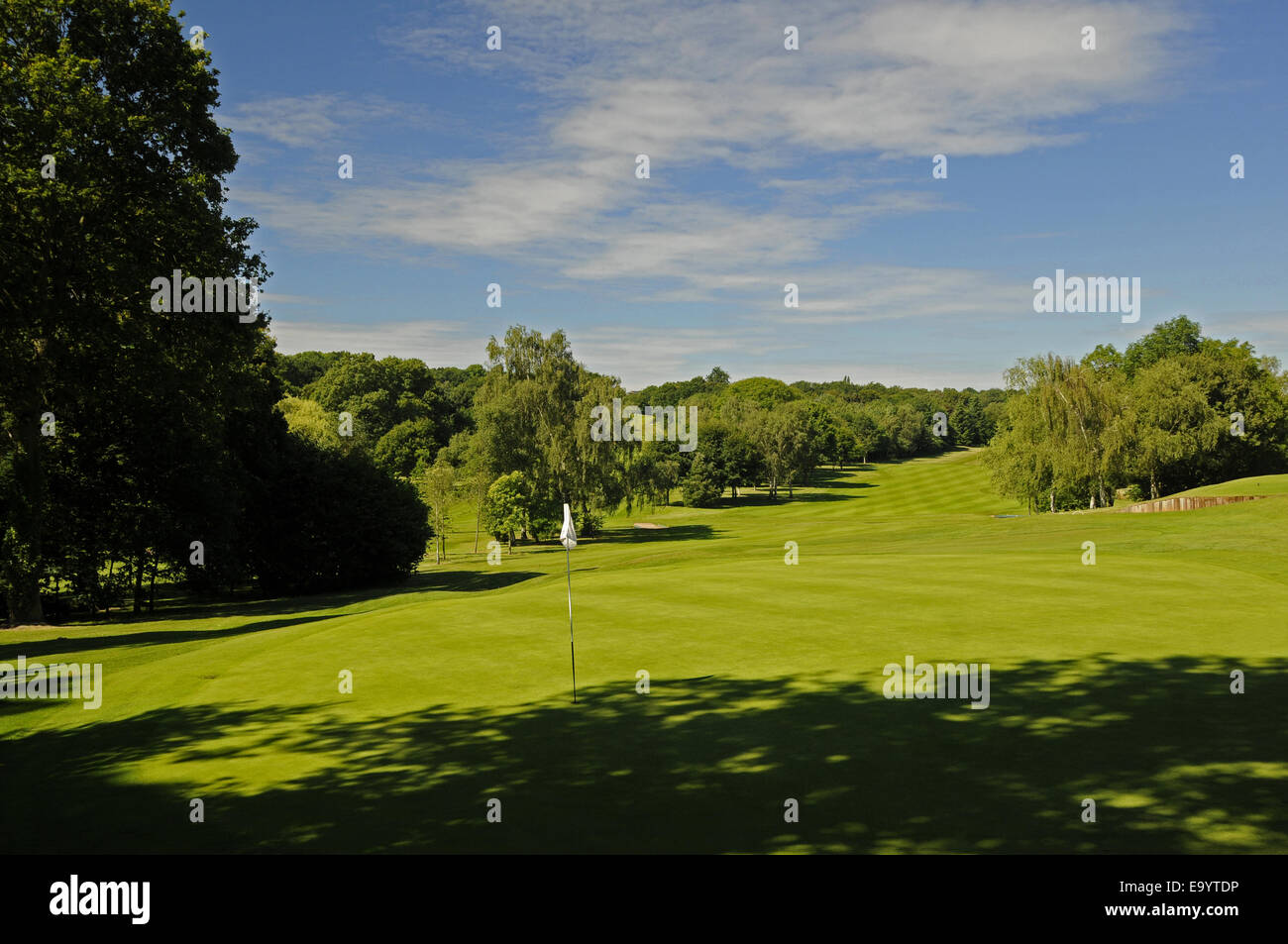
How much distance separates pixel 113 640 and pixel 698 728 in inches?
739

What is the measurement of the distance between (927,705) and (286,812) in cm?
747

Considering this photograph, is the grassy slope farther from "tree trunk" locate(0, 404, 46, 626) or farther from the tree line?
"tree trunk" locate(0, 404, 46, 626)

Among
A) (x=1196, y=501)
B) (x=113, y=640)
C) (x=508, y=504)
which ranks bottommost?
(x=113, y=640)

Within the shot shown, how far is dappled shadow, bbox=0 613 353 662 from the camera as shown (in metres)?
19.1

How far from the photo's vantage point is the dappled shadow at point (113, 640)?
19.1m

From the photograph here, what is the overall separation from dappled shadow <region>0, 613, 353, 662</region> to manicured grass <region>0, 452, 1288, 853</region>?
0.88ft

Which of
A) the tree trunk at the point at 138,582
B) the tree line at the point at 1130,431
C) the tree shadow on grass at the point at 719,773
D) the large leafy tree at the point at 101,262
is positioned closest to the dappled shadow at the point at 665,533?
the tree line at the point at 1130,431

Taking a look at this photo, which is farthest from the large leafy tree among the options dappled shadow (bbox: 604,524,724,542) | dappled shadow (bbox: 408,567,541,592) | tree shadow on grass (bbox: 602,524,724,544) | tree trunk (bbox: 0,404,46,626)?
dappled shadow (bbox: 604,524,724,542)

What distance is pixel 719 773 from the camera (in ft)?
27.5

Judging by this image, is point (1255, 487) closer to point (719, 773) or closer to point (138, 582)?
point (719, 773)

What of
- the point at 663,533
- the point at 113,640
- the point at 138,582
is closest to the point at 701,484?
the point at 663,533

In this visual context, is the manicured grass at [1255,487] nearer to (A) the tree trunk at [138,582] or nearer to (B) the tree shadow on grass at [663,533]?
(B) the tree shadow on grass at [663,533]

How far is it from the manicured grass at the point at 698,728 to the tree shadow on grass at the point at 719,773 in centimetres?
4
